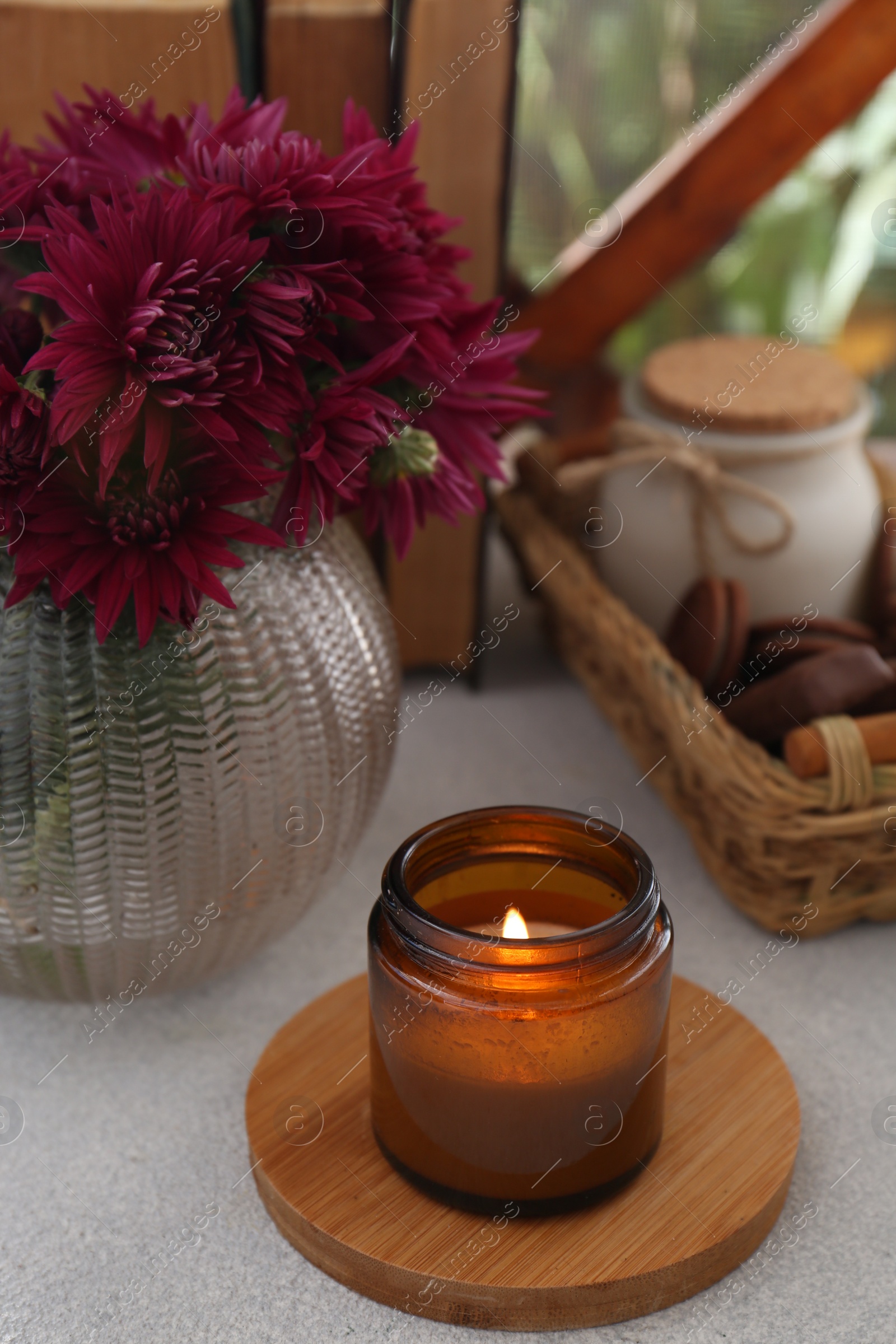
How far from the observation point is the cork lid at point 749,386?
0.64m

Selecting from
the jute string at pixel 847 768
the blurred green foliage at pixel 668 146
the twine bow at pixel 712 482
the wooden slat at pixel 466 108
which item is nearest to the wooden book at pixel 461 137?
the wooden slat at pixel 466 108

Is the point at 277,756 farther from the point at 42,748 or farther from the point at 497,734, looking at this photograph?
the point at 497,734

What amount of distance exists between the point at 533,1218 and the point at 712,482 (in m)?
0.38

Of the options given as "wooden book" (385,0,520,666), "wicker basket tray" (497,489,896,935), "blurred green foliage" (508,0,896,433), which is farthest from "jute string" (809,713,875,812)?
"blurred green foliage" (508,0,896,433)

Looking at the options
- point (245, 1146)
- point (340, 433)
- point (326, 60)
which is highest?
point (326, 60)

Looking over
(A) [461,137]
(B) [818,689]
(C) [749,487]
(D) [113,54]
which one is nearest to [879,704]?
(B) [818,689]

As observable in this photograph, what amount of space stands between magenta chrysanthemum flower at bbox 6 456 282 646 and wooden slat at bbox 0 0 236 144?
30 centimetres

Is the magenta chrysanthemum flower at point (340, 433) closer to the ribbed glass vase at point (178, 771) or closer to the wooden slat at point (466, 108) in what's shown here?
the ribbed glass vase at point (178, 771)

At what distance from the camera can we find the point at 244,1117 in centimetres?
43

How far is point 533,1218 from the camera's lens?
0.37 meters

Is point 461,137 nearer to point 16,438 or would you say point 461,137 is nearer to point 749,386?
point 749,386

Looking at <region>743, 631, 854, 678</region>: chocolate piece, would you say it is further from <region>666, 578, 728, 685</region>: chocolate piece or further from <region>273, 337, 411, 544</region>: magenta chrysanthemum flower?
<region>273, 337, 411, 544</region>: magenta chrysanthemum flower

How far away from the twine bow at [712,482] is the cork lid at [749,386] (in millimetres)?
16

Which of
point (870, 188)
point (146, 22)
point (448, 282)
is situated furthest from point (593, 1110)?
point (870, 188)
